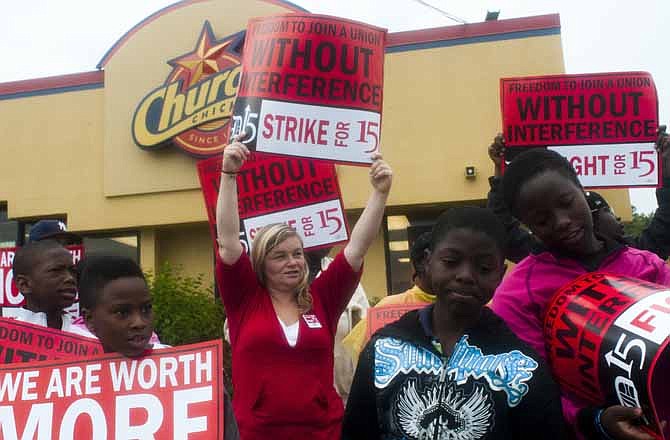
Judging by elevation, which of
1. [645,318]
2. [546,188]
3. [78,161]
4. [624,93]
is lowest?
[645,318]

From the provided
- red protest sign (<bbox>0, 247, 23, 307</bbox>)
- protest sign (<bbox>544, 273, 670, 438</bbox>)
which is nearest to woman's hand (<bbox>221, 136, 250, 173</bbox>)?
protest sign (<bbox>544, 273, 670, 438</bbox>)

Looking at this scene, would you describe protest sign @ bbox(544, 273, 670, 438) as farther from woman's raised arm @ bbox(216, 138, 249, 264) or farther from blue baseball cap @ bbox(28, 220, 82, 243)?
blue baseball cap @ bbox(28, 220, 82, 243)

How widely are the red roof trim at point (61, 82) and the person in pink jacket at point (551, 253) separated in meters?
11.7

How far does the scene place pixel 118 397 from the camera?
2.03 metres

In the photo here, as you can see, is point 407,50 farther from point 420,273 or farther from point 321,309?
point 321,309

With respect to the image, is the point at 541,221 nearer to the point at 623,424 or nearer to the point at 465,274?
the point at 465,274

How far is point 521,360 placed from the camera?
172cm

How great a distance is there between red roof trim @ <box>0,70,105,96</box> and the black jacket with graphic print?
11.7 m

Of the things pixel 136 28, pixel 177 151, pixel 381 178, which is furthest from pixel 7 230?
pixel 381 178

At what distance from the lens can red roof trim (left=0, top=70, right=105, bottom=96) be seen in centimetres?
1234

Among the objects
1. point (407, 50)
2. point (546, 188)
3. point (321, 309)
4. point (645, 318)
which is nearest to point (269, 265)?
point (321, 309)

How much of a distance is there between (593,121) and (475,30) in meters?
7.14

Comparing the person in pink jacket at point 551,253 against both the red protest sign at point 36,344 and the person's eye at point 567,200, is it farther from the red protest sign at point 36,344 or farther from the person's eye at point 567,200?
the red protest sign at point 36,344

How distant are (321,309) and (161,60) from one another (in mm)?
10343
